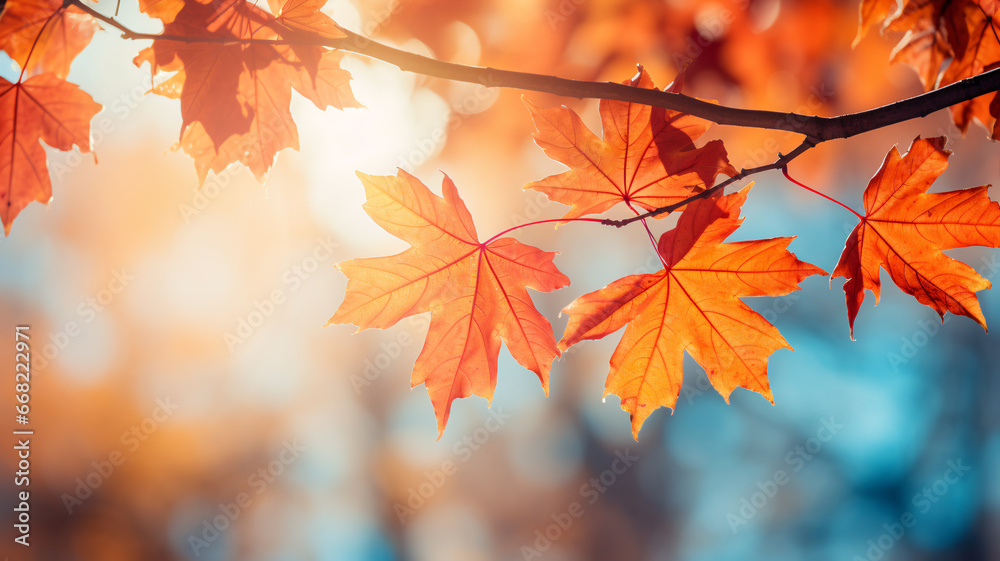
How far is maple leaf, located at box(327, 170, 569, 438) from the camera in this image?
1.04m

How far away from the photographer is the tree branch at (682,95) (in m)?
0.76

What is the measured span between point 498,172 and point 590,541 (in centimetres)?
575

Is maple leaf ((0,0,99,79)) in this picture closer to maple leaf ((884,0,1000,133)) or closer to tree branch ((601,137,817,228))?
tree branch ((601,137,817,228))

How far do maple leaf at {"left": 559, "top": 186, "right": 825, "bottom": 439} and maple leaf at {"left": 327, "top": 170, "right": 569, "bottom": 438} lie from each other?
14cm

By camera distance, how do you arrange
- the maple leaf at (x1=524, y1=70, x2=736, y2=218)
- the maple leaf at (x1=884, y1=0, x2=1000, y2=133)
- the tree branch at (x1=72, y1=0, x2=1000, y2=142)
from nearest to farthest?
the tree branch at (x1=72, y1=0, x2=1000, y2=142)
the maple leaf at (x1=524, y1=70, x2=736, y2=218)
the maple leaf at (x1=884, y1=0, x2=1000, y2=133)

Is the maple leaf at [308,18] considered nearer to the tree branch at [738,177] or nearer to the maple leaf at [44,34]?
the maple leaf at [44,34]

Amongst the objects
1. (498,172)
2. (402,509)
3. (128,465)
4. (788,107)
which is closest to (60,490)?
(128,465)

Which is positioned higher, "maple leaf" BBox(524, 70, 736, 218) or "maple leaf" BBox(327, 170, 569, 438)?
"maple leaf" BBox(524, 70, 736, 218)

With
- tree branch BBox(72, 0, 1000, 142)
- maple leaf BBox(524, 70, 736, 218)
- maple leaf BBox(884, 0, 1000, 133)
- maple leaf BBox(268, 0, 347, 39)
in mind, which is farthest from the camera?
maple leaf BBox(884, 0, 1000, 133)

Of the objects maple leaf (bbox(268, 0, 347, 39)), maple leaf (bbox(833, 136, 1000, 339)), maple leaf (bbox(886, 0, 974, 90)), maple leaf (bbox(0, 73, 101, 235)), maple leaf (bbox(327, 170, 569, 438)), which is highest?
maple leaf (bbox(886, 0, 974, 90))

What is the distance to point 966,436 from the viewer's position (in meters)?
6.64

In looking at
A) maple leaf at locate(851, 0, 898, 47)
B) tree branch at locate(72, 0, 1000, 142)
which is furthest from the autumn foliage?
maple leaf at locate(851, 0, 898, 47)

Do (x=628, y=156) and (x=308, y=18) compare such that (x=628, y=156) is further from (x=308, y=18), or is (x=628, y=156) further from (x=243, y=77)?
(x=243, y=77)

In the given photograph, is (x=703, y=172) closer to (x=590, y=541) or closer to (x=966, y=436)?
(x=590, y=541)
